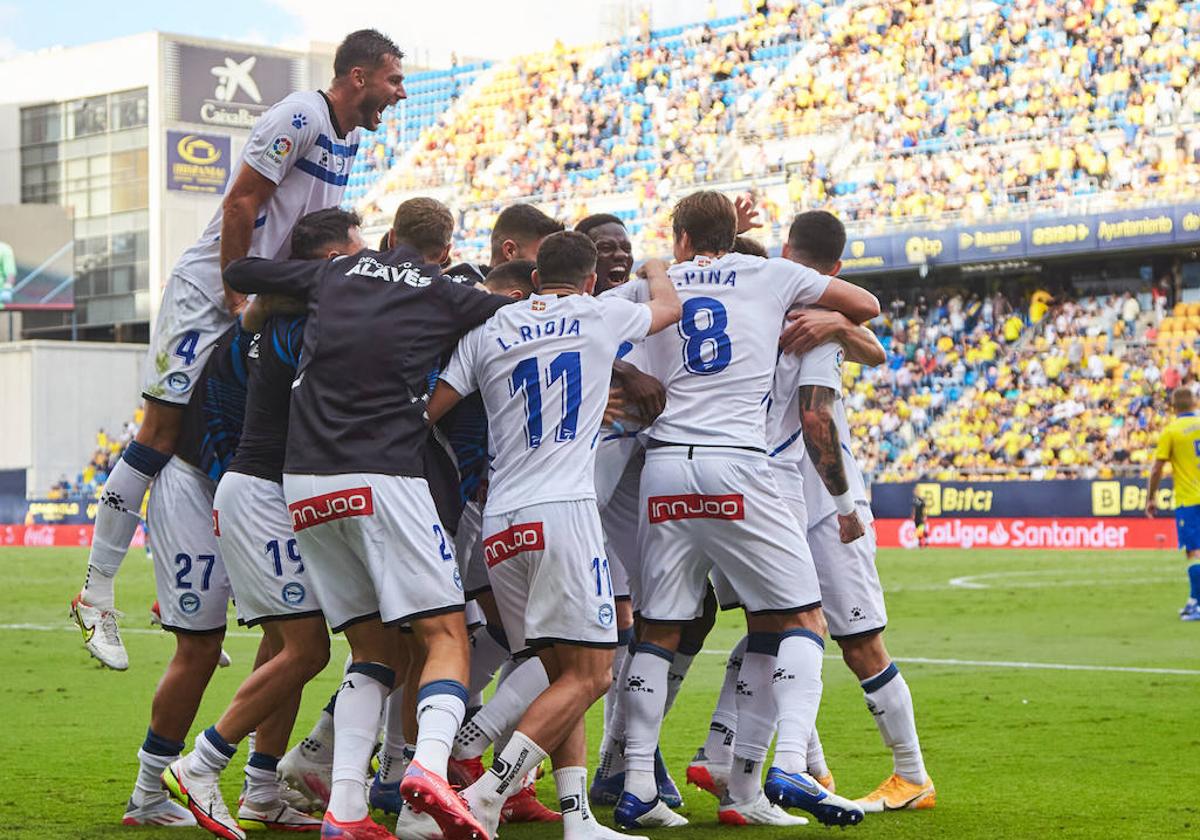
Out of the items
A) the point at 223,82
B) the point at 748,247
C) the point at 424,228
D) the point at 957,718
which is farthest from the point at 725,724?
the point at 223,82

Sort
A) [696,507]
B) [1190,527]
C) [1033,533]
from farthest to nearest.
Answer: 1. [1033,533]
2. [1190,527]
3. [696,507]

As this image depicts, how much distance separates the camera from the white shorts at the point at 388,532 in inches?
217

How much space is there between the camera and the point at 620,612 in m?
6.77

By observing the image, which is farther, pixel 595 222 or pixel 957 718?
pixel 957 718

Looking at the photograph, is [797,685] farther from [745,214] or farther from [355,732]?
[745,214]

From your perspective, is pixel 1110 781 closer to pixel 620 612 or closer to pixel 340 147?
pixel 620 612

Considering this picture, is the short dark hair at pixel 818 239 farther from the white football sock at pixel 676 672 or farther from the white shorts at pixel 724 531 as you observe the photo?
the white football sock at pixel 676 672

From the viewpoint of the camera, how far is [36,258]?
58.4m

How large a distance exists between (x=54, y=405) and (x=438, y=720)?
4873 centimetres

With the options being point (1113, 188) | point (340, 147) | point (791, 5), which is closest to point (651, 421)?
point (340, 147)

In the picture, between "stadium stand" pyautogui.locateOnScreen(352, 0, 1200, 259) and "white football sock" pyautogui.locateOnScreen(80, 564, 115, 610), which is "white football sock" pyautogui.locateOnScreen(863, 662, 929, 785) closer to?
"white football sock" pyautogui.locateOnScreen(80, 564, 115, 610)

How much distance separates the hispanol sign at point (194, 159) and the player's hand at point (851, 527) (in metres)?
54.0

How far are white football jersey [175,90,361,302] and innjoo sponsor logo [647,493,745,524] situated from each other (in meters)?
1.80

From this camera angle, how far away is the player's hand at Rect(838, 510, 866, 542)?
257 inches
